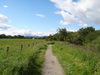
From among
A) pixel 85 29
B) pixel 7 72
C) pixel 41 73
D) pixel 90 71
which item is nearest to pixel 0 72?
pixel 7 72

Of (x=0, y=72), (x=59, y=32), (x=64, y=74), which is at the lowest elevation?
(x=64, y=74)

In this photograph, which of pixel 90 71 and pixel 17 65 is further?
pixel 90 71

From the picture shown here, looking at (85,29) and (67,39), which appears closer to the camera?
(67,39)

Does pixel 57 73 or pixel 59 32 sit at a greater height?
pixel 59 32

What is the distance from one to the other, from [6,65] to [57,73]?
3393 millimetres

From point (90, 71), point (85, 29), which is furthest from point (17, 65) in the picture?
point (85, 29)

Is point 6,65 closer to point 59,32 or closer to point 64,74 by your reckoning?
point 64,74

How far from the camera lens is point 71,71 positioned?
27.9 ft

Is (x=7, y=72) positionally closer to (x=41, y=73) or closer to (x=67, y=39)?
(x=41, y=73)

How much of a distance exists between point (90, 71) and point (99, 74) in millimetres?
988

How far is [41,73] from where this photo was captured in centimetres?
830

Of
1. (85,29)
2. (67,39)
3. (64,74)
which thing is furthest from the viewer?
(85,29)

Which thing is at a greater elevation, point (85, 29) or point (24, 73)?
point (85, 29)

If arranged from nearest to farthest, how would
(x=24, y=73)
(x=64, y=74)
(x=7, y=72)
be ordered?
1. (x=7, y=72)
2. (x=24, y=73)
3. (x=64, y=74)
